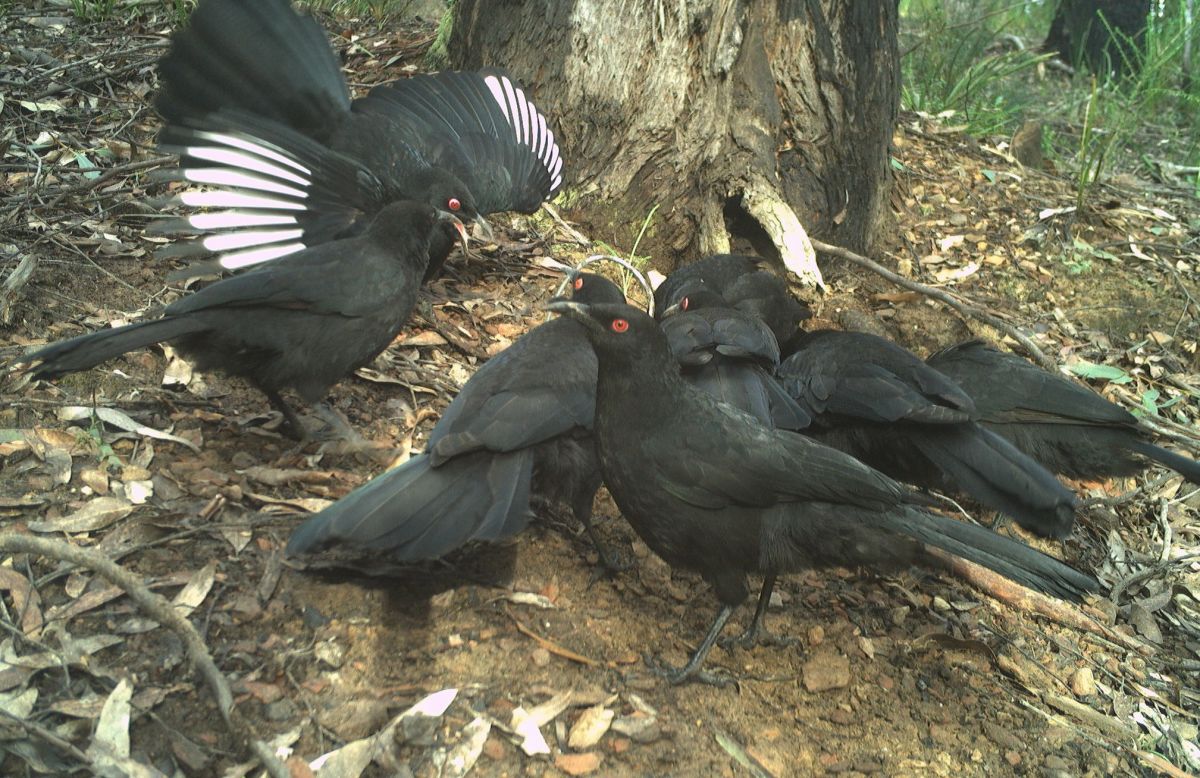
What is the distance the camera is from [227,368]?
12.6 feet

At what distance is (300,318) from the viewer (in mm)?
3824

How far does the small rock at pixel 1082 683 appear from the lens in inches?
146

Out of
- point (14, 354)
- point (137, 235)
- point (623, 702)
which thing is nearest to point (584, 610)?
point (623, 702)

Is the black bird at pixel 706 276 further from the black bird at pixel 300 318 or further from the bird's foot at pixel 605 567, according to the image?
the bird's foot at pixel 605 567

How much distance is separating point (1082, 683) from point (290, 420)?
339cm

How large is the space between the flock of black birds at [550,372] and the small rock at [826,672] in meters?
0.28

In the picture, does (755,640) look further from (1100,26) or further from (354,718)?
(1100,26)

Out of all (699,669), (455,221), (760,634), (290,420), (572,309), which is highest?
(572,309)

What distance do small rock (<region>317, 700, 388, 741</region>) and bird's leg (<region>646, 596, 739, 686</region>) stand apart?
0.98m

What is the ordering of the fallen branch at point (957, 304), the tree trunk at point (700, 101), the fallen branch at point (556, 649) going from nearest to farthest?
the fallen branch at point (556, 649)
the fallen branch at point (957, 304)
the tree trunk at point (700, 101)

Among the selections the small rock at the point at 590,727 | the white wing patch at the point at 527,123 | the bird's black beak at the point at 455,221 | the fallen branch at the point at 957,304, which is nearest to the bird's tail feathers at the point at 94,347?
the bird's black beak at the point at 455,221

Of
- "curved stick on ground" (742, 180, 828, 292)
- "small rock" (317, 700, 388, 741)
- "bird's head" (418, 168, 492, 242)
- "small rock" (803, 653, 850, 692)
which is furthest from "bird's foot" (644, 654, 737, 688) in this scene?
"curved stick on ground" (742, 180, 828, 292)

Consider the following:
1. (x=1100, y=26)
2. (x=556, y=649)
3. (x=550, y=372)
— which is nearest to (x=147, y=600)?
(x=556, y=649)

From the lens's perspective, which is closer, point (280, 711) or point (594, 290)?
point (280, 711)
